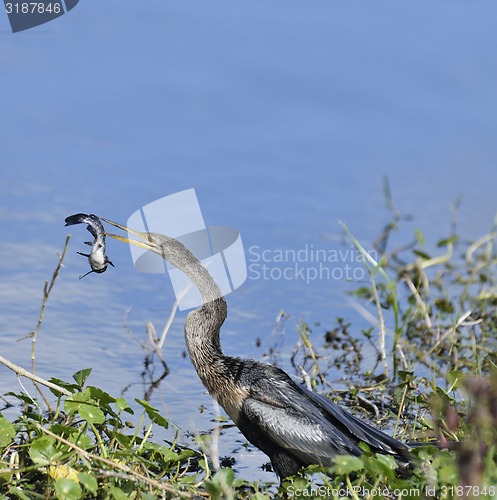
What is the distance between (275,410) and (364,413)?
1096 mm

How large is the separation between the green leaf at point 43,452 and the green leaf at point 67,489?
0.61 feet

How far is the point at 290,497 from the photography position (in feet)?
15.3

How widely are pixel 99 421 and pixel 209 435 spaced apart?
123cm

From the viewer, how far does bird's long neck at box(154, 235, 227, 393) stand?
5.69 metres

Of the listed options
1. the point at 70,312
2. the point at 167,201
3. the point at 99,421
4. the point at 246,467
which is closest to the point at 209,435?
the point at 246,467

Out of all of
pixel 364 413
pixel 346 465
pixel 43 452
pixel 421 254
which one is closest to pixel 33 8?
pixel 421 254

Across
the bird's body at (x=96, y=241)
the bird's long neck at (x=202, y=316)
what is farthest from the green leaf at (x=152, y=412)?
the bird's body at (x=96, y=241)

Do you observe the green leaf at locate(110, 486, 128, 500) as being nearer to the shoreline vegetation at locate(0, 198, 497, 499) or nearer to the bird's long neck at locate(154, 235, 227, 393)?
the shoreline vegetation at locate(0, 198, 497, 499)

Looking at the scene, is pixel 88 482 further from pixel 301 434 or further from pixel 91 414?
pixel 301 434

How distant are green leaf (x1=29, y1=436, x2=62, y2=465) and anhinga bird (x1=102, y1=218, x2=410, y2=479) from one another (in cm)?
120

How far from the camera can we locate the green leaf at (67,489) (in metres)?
4.15

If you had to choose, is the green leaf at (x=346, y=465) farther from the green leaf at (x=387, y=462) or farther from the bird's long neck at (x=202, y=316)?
the bird's long neck at (x=202, y=316)

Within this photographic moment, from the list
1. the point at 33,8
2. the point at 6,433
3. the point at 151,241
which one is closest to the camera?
the point at 6,433

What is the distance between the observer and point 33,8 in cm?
984
